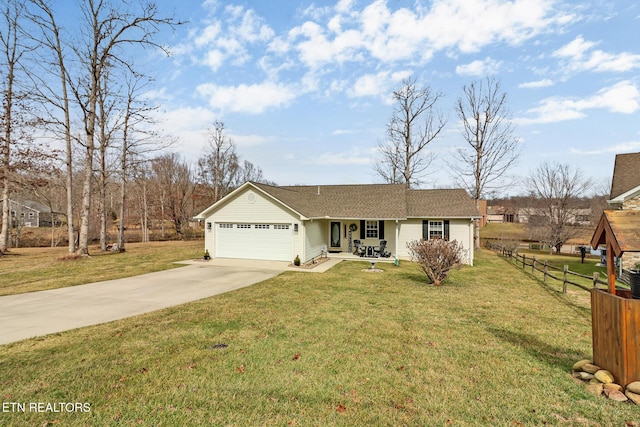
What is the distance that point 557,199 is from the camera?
26.4 meters

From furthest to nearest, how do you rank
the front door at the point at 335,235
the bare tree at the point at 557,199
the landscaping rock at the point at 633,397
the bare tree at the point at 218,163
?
the bare tree at the point at 218,163
the bare tree at the point at 557,199
the front door at the point at 335,235
the landscaping rock at the point at 633,397

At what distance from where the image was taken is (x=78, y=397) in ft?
12.3

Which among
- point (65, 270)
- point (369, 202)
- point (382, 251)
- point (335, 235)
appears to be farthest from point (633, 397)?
point (65, 270)

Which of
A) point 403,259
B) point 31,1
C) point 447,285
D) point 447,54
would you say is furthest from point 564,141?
point 31,1

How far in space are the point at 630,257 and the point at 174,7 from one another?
27.4 m

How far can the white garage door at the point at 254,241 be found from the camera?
16266 millimetres

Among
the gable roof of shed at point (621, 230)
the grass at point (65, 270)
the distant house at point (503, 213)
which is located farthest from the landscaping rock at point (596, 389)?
the distant house at point (503, 213)

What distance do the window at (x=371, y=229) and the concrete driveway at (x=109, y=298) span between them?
7672mm

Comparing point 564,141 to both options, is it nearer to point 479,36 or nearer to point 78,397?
point 479,36

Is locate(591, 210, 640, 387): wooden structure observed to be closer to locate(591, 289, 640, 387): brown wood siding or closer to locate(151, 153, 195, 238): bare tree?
locate(591, 289, 640, 387): brown wood siding

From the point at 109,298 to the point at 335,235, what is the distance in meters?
13.5

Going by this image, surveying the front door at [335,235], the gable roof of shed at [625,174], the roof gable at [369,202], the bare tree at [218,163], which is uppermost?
the bare tree at [218,163]

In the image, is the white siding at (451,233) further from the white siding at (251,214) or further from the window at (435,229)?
the white siding at (251,214)

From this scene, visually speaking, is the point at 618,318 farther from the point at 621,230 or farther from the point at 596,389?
the point at 621,230
